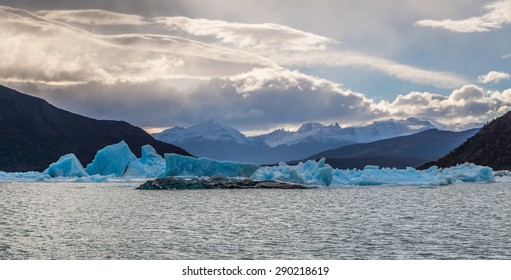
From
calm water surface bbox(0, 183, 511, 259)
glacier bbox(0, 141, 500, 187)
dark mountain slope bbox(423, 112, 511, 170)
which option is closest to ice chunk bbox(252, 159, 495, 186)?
glacier bbox(0, 141, 500, 187)

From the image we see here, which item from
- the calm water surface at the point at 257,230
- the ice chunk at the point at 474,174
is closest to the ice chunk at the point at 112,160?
the calm water surface at the point at 257,230

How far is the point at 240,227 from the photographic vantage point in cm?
3709

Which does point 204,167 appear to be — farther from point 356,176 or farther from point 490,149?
point 490,149

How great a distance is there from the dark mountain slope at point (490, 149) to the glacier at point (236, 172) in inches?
2347

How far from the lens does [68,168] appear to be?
10881 centimetres

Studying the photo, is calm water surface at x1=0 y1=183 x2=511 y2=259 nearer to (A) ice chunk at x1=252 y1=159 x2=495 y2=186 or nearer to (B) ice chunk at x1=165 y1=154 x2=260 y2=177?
(A) ice chunk at x1=252 y1=159 x2=495 y2=186

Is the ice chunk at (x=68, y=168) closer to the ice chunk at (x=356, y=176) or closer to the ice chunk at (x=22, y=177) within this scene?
the ice chunk at (x=22, y=177)

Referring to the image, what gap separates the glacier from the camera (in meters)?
81.0

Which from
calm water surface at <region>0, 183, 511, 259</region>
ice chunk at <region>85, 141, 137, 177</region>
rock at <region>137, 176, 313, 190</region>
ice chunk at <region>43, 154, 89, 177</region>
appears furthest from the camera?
ice chunk at <region>43, 154, 89, 177</region>

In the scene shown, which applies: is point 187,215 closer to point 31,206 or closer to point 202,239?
point 202,239

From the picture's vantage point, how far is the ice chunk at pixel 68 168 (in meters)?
106
